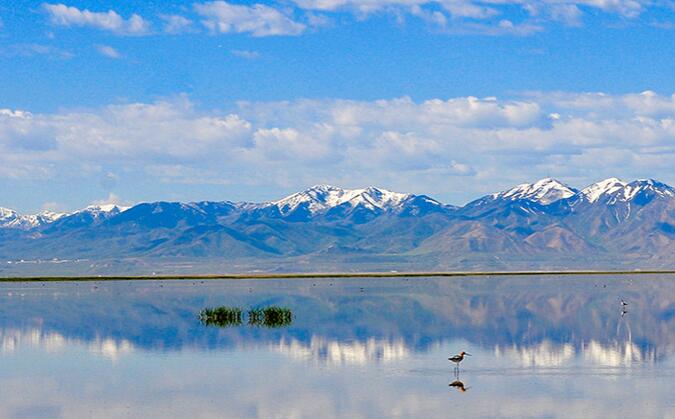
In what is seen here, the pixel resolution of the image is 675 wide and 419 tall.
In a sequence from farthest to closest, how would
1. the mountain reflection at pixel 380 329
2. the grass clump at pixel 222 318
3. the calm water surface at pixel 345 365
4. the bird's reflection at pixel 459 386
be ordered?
the grass clump at pixel 222 318
the mountain reflection at pixel 380 329
the bird's reflection at pixel 459 386
the calm water surface at pixel 345 365

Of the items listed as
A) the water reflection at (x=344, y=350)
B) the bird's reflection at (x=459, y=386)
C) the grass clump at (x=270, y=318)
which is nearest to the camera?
the bird's reflection at (x=459, y=386)

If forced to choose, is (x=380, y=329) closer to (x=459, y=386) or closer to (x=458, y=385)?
(x=458, y=385)

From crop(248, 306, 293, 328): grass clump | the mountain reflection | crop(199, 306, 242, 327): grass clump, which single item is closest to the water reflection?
the mountain reflection

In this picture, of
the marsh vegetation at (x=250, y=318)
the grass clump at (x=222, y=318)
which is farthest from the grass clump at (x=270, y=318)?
the grass clump at (x=222, y=318)

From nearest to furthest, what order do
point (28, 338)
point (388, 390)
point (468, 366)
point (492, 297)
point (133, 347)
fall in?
1. point (388, 390)
2. point (468, 366)
3. point (133, 347)
4. point (28, 338)
5. point (492, 297)

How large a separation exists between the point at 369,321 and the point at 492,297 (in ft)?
130

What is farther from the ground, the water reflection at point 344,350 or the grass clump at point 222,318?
the grass clump at point 222,318

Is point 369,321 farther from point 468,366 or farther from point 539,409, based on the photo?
point 539,409

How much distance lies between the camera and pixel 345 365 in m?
46.2

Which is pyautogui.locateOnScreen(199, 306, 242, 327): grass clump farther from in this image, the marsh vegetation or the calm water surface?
the calm water surface

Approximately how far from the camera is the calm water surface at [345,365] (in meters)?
35.0

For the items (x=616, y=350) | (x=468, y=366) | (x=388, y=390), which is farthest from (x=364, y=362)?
(x=616, y=350)

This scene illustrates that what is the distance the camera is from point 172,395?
37750 mm

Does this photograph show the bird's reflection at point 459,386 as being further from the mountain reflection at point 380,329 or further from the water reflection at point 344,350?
the water reflection at point 344,350
